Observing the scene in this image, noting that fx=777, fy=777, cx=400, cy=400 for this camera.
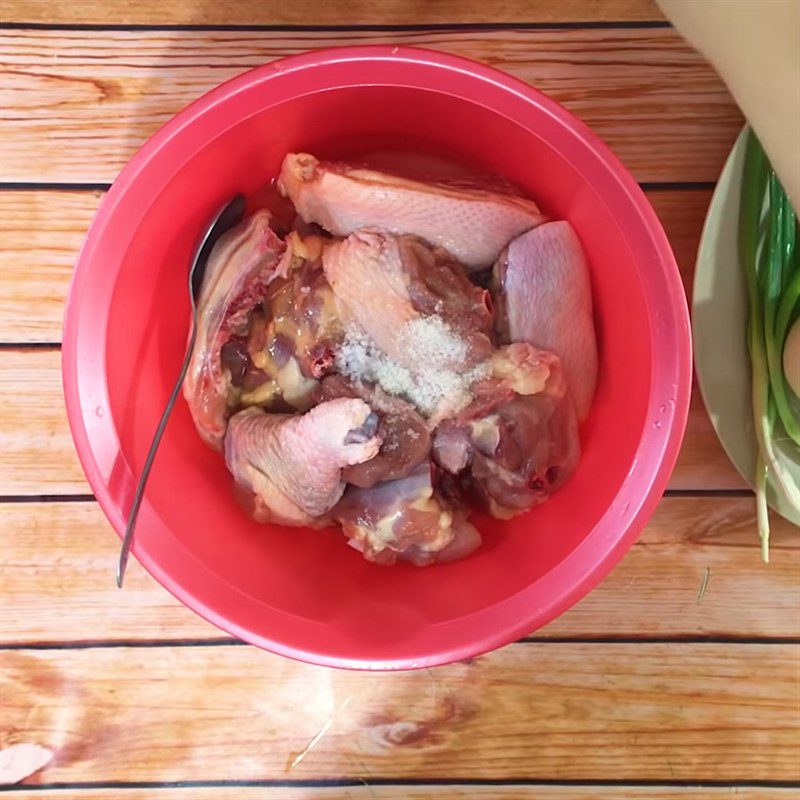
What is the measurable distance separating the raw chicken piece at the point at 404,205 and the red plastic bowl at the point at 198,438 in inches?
1.9

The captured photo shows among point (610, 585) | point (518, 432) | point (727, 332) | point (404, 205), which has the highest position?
point (404, 205)

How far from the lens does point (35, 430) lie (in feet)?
3.42

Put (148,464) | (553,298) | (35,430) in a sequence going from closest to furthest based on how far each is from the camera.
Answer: (148,464)
(553,298)
(35,430)

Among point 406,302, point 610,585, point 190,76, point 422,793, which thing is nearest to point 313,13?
point 190,76

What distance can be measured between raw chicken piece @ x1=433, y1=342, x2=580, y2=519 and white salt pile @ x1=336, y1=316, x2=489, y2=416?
0.9 inches

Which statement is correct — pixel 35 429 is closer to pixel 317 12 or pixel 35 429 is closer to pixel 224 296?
pixel 224 296

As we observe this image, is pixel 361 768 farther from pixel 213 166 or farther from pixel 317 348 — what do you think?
pixel 213 166

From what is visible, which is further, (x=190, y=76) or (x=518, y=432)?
(x=190, y=76)

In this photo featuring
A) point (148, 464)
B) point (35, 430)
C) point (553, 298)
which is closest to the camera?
point (148, 464)

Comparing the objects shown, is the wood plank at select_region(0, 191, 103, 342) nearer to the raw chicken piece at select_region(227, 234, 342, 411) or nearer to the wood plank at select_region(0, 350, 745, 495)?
the wood plank at select_region(0, 350, 745, 495)

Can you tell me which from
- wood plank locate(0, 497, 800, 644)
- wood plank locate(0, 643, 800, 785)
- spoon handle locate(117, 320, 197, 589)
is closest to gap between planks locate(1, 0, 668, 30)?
spoon handle locate(117, 320, 197, 589)

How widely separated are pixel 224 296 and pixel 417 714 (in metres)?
0.62

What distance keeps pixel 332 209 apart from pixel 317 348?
170 millimetres

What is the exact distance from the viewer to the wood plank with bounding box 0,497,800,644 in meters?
1.05
